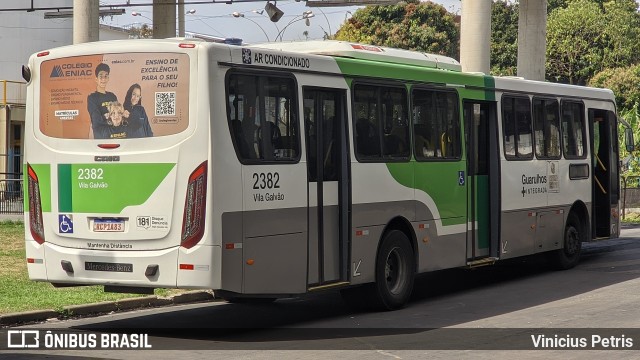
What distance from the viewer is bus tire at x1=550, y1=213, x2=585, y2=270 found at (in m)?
19.6

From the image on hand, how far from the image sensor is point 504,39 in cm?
7675

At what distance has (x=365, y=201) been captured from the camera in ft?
45.5

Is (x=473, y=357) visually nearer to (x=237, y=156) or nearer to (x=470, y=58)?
(x=237, y=156)

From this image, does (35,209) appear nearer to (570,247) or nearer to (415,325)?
(415,325)

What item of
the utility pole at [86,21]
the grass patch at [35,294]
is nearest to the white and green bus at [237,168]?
the grass patch at [35,294]

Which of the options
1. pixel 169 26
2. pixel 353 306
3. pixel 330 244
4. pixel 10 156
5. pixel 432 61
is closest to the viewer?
pixel 330 244

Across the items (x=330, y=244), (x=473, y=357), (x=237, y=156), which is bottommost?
(x=473, y=357)

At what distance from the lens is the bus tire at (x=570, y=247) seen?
19562mm

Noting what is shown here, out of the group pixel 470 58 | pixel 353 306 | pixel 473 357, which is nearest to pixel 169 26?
pixel 470 58

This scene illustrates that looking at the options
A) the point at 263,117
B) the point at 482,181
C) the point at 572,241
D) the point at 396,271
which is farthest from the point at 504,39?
the point at 263,117

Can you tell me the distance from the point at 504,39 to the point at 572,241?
58485 mm

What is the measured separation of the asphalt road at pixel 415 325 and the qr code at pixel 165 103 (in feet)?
8.00

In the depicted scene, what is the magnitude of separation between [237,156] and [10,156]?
34.0 metres

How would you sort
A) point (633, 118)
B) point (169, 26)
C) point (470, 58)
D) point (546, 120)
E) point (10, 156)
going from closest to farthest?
point (546, 120)
point (470, 58)
point (169, 26)
point (10, 156)
point (633, 118)
